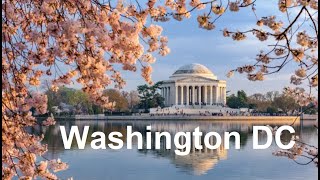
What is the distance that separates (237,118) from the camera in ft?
194

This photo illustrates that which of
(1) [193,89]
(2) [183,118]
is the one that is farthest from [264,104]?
(2) [183,118]

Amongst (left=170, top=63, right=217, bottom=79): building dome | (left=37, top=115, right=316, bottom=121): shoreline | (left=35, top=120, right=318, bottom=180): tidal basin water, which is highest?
(left=170, top=63, right=217, bottom=79): building dome

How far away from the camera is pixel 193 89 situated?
77562mm

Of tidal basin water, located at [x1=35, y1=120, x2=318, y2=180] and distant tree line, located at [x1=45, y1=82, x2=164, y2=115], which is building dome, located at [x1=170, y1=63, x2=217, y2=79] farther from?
tidal basin water, located at [x1=35, y1=120, x2=318, y2=180]

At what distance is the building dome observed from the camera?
7788cm

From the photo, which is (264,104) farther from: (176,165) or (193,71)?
(176,165)

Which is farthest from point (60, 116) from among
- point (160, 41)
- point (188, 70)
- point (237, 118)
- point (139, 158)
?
point (160, 41)

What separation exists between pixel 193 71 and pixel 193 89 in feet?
7.61

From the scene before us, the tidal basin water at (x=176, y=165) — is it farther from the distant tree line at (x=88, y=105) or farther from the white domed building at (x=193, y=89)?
the white domed building at (x=193, y=89)

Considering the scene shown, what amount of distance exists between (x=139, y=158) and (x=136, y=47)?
16.6m

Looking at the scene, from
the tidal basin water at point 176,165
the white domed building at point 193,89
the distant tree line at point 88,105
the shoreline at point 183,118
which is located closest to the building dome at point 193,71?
the white domed building at point 193,89

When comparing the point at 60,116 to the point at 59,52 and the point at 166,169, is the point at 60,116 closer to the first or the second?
the point at 166,169

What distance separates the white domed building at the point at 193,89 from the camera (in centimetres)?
7638

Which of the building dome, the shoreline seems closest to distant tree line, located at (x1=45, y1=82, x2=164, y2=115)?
the shoreline
